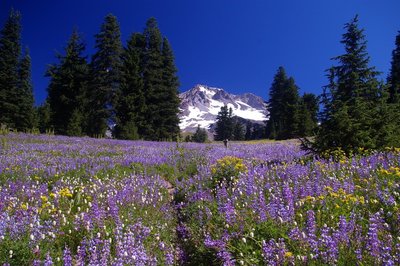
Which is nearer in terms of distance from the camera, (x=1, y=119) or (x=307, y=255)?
(x=307, y=255)

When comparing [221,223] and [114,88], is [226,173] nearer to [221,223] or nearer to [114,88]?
[221,223]

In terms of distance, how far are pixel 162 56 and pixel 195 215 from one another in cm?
4307

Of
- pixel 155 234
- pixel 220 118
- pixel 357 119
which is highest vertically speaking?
pixel 220 118

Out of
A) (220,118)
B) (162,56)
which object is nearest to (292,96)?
(162,56)

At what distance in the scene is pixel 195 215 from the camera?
651cm

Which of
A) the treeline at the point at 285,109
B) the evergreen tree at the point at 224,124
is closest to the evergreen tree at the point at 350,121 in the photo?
the treeline at the point at 285,109

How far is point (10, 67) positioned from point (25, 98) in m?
4.99

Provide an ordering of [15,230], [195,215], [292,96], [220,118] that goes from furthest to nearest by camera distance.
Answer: [220,118], [292,96], [195,215], [15,230]

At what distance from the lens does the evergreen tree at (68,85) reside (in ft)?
130

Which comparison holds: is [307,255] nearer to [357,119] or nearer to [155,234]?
[155,234]

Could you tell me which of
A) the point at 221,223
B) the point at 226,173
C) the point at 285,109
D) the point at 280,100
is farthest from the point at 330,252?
the point at 280,100

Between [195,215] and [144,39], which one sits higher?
[144,39]

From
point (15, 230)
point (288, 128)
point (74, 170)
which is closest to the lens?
point (15, 230)

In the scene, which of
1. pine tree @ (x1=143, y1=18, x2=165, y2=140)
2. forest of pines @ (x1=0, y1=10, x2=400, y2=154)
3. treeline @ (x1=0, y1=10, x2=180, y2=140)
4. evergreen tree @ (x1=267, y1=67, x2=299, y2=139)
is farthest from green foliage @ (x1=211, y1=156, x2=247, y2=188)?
evergreen tree @ (x1=267, y1=67, x2=299, y2=139)
